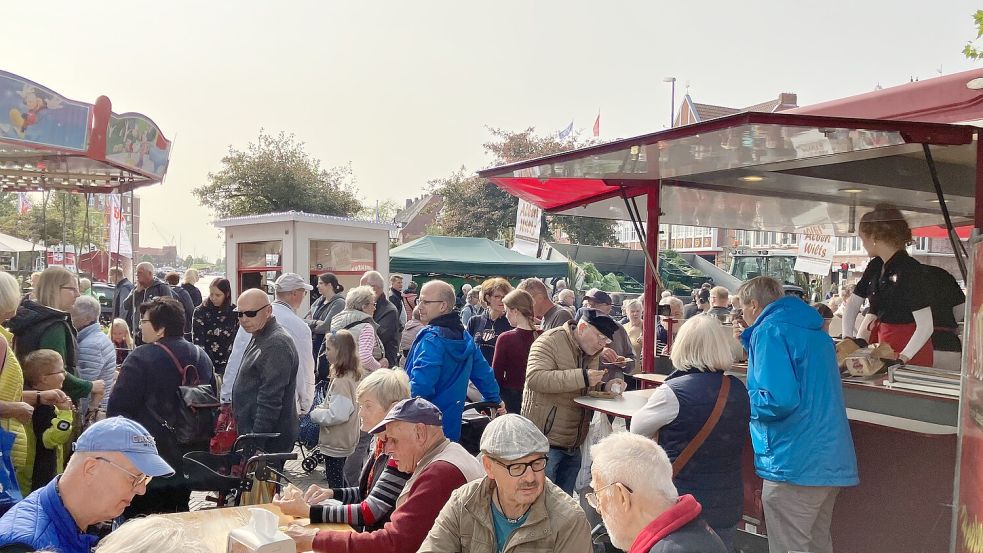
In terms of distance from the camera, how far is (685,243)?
169ft

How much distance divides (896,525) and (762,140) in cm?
231

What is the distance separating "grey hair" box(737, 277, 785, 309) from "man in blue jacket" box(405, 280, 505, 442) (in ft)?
5.72

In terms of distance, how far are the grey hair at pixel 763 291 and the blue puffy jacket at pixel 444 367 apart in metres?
1.74

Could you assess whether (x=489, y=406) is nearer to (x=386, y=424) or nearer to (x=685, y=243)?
(x=386, y=424)

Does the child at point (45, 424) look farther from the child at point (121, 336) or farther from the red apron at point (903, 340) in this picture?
the red apron at point (903, 340)

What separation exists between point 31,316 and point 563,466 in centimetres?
354

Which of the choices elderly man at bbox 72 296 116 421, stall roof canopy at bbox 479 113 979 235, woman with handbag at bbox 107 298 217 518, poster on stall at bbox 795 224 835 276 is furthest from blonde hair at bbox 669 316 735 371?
poster on stall at bbox 795 224 835 276

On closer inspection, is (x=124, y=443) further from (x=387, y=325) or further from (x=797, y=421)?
(x=387, y=325)

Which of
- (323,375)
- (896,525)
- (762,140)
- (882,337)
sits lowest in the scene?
(896,525)

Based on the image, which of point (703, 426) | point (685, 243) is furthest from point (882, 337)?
point (685, 243)

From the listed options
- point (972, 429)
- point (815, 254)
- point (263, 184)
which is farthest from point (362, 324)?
point (263, 184)

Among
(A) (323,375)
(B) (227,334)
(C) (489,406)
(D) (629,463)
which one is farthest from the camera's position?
(B) (227,334)

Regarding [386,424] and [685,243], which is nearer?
[386,424]

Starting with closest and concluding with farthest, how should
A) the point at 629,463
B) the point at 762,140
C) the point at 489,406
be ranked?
the point at 629,463 → the point at 762,140 → the point at 489,406
